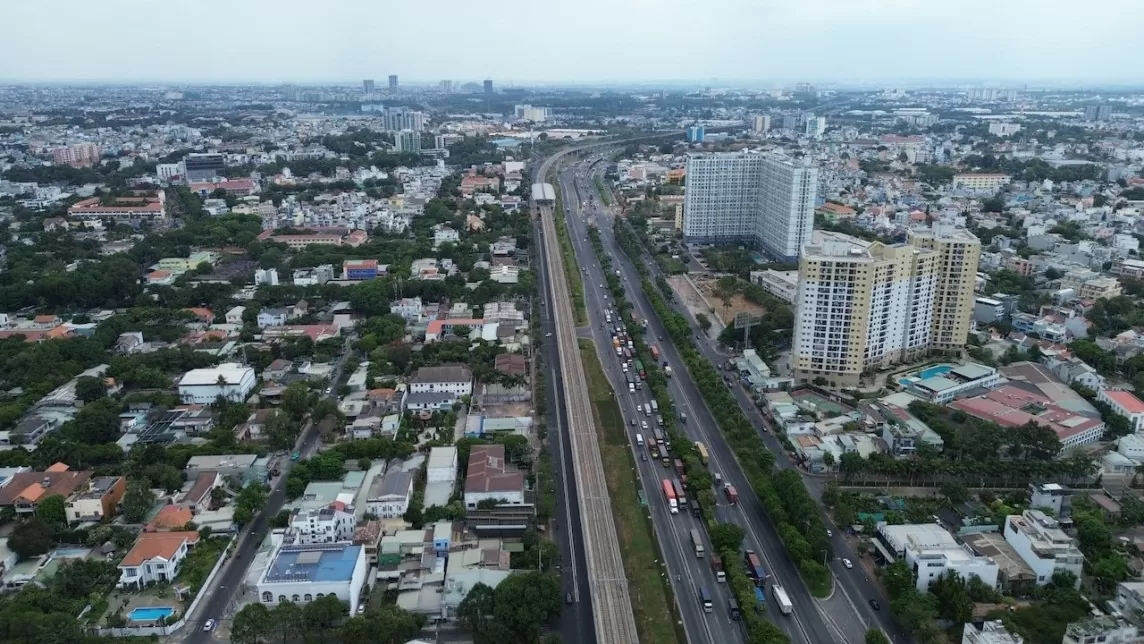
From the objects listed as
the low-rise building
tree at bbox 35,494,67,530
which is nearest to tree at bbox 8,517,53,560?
tree at bbox 35,494,67,530

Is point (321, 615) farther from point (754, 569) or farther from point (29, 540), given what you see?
point (754, 569)

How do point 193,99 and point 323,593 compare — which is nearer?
point 323,593

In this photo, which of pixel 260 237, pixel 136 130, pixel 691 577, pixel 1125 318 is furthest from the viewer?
pixel 136 130

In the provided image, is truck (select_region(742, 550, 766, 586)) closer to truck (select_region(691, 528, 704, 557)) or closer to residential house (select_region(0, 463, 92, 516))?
truck (select_region(691, 528, 704, 557))

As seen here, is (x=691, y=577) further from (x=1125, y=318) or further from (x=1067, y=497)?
(x=1125, y=318)

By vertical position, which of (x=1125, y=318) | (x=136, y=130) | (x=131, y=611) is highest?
(x=136, y=130)

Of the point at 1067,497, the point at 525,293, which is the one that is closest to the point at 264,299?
the point at 525,293

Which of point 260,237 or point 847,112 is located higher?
point 847,112
